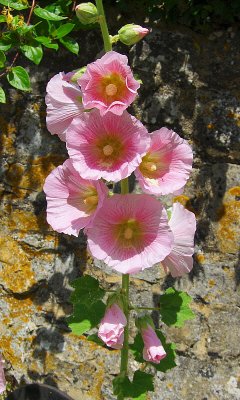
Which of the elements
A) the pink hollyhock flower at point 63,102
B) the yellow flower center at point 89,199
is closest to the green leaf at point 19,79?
the pink hollyhock flower at point 63,102

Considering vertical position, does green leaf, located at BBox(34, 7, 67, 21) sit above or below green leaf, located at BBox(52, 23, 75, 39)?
above

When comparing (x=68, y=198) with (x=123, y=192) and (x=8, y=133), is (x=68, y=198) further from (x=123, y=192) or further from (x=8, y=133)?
(x=8, y=133)

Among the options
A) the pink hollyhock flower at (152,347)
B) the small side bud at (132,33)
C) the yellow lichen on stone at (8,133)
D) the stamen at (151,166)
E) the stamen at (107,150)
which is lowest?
the pink hollyhock flower at (152,347)

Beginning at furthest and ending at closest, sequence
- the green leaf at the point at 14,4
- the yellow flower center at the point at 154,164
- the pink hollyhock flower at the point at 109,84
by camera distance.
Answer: the green leaf at the point at 14,4
the yellow flower center at the point at 154,164
the pink hollyhock flower at the point at 109,84

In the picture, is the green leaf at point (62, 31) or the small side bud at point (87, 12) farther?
the green leaf at point (62, 31)

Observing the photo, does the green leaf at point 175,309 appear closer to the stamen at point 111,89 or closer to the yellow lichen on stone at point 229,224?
the yellow lichen on stone at point 229,224

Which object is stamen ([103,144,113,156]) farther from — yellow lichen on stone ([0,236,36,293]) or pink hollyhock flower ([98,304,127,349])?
yellow lichen on stone ([0,236,36,293])

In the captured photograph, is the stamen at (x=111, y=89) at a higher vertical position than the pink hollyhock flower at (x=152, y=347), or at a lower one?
higher

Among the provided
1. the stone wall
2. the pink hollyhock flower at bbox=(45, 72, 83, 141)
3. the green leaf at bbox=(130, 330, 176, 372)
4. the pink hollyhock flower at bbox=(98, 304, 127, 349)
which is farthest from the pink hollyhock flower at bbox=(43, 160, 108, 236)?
the stone wall
